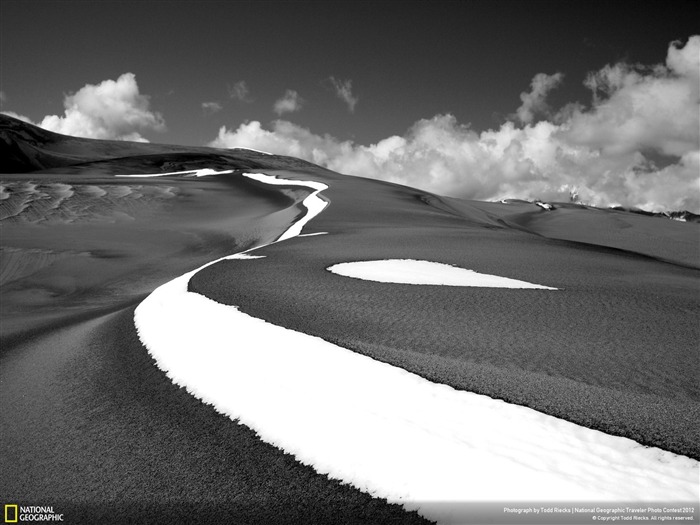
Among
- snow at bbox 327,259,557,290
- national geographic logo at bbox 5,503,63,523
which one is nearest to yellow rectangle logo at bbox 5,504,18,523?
national geographic logo at bbox 5,503,63,523

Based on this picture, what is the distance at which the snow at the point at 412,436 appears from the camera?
1.22m

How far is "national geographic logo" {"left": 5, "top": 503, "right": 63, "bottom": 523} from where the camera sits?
1578mm

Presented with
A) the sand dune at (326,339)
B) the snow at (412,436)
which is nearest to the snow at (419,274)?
the sand dune at (326,339)

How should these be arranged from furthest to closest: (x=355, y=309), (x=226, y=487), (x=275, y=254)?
1. (x=275, y=254)
2. (x=355, y=309)
3. (x=226, y=487)

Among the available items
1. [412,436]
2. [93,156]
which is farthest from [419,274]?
[93,156]

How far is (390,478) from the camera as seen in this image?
133 centimetres

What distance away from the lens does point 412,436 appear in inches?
58.4

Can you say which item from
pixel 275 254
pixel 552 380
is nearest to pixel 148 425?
pixel 552 380

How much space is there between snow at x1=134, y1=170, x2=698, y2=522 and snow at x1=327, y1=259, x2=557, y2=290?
1.89 meters

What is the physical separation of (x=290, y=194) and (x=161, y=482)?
15274 millimetres

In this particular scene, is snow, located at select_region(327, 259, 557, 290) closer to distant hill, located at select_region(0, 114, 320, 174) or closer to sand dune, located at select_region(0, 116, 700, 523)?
sand dune, located at select_region(0, 116, 700, 523)

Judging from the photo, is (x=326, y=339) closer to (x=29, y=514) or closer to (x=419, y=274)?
(x=29, y=514)

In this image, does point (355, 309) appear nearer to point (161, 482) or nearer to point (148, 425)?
point (148, 425)

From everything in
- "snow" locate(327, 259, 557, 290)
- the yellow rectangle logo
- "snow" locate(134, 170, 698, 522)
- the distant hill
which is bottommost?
the yellow rectangle logo
